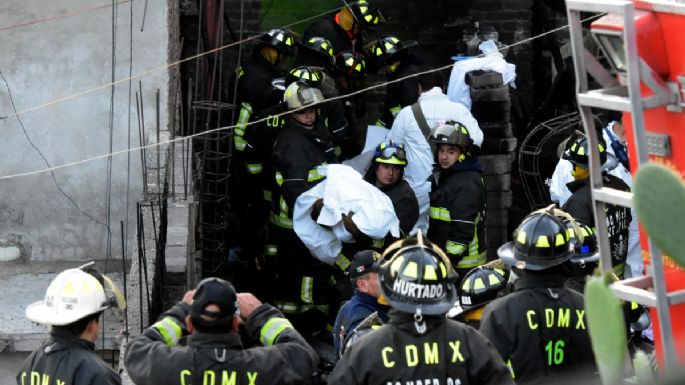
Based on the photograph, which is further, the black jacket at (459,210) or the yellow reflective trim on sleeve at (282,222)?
the yellow reflective trim on sleeve at (282,222)

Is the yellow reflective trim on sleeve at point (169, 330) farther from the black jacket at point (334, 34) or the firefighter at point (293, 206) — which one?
the black jacket at point (334, 34)

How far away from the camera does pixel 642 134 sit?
3.79 meters

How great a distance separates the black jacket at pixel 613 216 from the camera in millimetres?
7848

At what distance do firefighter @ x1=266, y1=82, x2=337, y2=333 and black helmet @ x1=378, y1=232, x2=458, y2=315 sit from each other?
4.21 metres

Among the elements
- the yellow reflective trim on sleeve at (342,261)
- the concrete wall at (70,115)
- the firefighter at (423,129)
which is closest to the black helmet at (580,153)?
the firefighter at (423,129)

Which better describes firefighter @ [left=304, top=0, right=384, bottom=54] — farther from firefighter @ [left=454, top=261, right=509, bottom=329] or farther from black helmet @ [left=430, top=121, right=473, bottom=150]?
firefighter @ [left=454, top=261, right=509, bottom=329]

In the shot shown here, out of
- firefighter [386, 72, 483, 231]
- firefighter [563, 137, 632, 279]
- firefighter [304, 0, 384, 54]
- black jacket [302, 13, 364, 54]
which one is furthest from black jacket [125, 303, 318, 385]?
black jacket [302, 13, 364, 54]

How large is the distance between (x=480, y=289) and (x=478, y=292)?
19 mm

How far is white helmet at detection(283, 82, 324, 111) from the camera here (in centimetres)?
904

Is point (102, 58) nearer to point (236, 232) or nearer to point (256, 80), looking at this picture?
point (256, 80)

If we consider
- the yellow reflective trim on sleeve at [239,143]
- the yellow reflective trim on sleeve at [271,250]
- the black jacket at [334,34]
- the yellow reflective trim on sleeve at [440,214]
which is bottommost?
the yellow reflective trim on sleeve at [271,250]

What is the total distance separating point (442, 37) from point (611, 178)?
466cm

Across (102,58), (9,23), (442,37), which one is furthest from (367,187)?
(442,37)

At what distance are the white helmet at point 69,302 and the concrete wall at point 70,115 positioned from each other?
364cm
